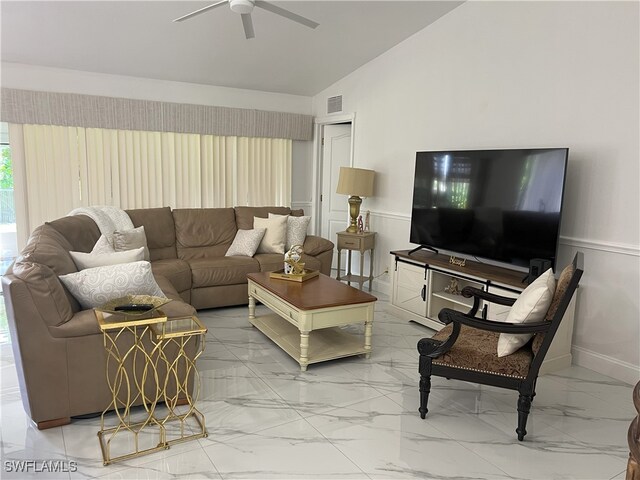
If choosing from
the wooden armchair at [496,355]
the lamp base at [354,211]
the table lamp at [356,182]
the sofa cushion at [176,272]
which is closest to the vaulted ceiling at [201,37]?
the table lamp at [356,182]

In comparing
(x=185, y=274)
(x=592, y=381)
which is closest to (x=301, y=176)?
(x=185, y=274)

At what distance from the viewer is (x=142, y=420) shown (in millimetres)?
2604

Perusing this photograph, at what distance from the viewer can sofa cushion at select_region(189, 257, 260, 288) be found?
4457 mm

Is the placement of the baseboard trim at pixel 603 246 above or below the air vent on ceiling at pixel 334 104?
below

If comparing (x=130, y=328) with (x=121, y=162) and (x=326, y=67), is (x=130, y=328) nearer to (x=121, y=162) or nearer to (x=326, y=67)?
(x=121, y=162)

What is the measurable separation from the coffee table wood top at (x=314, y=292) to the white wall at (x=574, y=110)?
1.64 m

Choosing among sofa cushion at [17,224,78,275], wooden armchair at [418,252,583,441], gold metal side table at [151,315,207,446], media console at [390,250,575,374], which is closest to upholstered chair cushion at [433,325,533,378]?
wooden armchair at [418,252,583,441]

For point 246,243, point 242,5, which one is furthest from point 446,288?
point 242,5

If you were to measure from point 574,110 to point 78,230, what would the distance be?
3868 millimetres

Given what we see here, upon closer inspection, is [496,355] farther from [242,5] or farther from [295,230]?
[295,230]

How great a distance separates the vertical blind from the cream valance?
0.41ft

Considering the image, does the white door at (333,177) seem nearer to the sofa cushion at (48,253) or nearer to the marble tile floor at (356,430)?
the marble tile floor at (356,430)

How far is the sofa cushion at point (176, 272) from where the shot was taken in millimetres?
4223

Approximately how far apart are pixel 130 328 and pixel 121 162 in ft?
11.7
